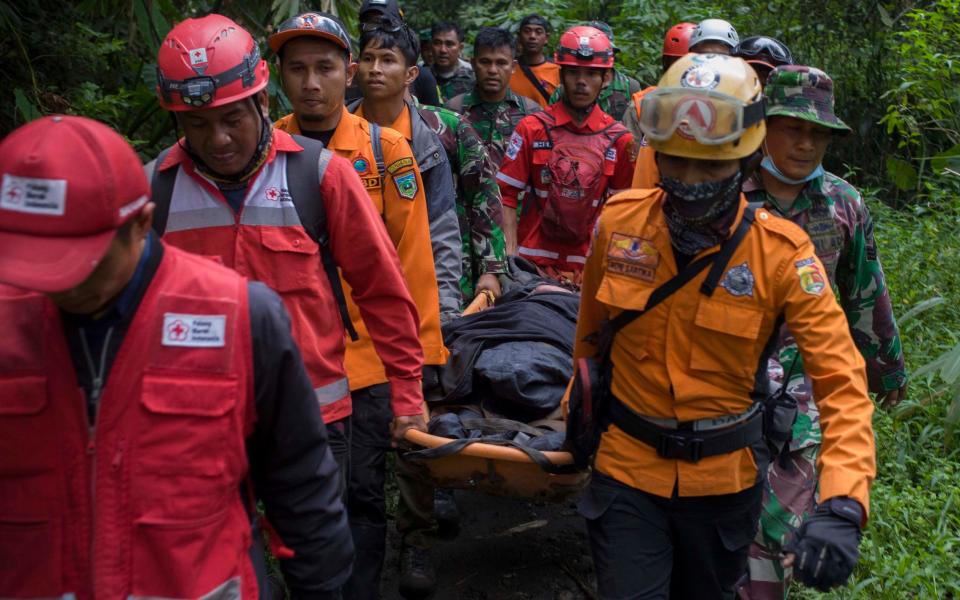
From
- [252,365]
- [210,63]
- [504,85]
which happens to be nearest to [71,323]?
[252,365]

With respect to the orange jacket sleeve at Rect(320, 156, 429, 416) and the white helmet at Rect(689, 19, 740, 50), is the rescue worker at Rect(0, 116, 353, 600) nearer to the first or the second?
the orange jacket sleeve at Rect(320, 156, 429, 416)

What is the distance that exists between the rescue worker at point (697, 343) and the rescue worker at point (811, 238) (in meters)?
0.71

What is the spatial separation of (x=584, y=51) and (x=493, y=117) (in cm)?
181

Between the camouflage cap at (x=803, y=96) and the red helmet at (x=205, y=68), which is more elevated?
the red helmet at (x=205, y=68)

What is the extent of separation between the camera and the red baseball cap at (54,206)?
2045mm

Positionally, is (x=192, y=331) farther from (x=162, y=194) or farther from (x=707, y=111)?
(x=707, y=111)

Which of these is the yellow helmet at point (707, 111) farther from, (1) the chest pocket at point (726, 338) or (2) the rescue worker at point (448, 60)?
(2) the rescue worker at point (448, 60)

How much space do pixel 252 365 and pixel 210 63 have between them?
4.55 feet

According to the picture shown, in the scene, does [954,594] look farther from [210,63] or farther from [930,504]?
[210,63]

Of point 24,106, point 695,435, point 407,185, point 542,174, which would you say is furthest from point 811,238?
point 24,106

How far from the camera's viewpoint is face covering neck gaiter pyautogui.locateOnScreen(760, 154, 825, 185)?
447 cm

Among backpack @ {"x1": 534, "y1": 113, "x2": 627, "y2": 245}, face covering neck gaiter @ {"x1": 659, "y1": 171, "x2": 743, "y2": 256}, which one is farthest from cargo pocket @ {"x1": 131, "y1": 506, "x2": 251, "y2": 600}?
backpack @ {"x1": 534, "y1": 113, "x2": 627, "y2": 245}

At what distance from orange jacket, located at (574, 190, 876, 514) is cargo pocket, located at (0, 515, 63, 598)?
1889mm

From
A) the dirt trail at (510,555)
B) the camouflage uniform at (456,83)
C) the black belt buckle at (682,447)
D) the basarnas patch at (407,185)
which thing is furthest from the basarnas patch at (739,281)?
the camouflage uniform at (456,83)
